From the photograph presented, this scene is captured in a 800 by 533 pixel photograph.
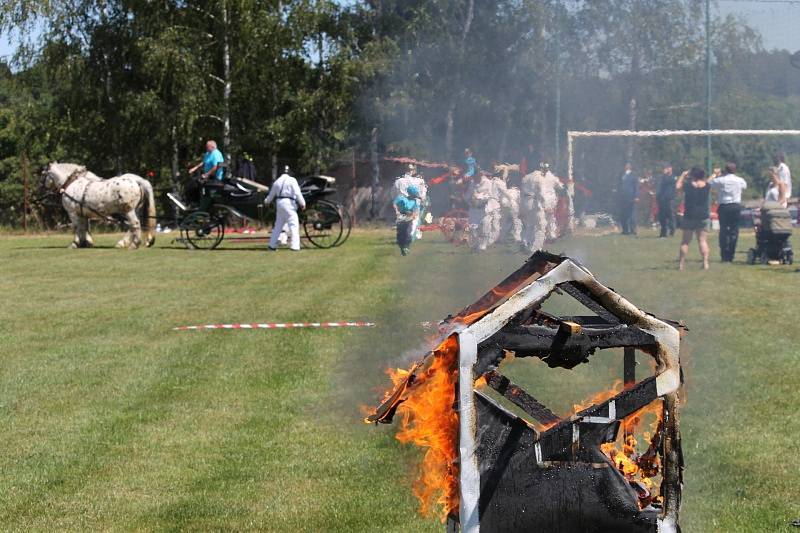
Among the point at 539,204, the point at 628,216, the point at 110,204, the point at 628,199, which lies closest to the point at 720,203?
the point at 539,204

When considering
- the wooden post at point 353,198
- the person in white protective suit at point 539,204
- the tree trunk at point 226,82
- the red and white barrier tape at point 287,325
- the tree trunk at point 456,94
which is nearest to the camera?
the red and white barrier tape at point 287,325

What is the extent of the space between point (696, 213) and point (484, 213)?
6268 mm

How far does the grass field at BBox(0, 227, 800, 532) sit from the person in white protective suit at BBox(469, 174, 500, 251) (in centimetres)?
739

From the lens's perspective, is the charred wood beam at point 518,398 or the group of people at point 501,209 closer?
the charred wood beam at point 518,398

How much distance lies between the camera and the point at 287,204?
25.2 meters

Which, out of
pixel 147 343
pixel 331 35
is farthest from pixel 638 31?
pixel 331 35

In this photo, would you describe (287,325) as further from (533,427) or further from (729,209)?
(729,209)

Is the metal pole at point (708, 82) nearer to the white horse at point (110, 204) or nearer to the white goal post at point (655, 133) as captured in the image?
the white goal post at point (655, 133)

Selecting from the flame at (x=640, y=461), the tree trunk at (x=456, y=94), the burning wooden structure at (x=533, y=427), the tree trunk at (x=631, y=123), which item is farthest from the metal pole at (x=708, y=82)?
the burning wooden structure at (x=533, y=427)

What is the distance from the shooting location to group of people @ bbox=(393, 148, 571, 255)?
78.3ft

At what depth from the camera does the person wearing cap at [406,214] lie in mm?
23625

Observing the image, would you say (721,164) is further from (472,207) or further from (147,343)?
(147,343)

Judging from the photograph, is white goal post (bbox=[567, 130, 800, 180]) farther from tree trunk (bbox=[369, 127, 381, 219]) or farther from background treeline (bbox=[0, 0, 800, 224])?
tree trunk (bbox=[369, 127, 381, 219])

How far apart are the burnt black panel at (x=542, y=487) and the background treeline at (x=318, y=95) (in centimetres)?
Answer: 1740
